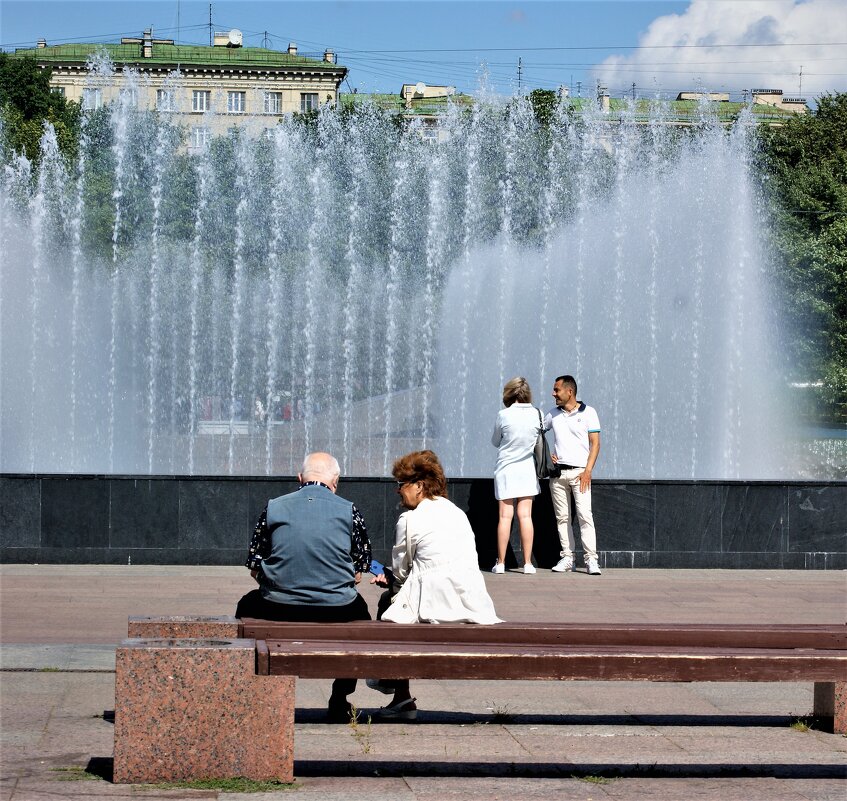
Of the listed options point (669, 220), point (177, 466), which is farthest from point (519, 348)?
point (177, 466)

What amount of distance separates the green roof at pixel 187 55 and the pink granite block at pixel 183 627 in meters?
75.9

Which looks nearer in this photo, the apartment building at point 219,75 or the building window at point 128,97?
the building window at point 128,97

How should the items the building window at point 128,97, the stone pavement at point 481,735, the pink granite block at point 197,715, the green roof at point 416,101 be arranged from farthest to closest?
the green roof at point 416,101 → the building window at point 128,97 → the stone pavement at point 481,735 → the pink granite block at point 197,715

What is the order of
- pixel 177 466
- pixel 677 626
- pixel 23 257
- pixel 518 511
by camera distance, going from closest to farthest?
1. pixel 677 626
2. pixel 518 511
3. pixel 177 466
4. pixel 23 257

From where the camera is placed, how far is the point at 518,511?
1043 centimetres

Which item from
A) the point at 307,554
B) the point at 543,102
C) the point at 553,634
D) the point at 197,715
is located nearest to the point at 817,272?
the point at 543,102

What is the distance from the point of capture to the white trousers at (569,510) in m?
10.5

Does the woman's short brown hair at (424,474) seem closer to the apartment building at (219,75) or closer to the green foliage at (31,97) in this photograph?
the green foliage at (31,97)

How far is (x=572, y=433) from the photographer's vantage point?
34.9 feet

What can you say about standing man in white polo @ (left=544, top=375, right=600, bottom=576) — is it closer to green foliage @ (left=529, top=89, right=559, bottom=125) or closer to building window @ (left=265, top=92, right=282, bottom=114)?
green foliage @ (left=529, top=89, right=559, bottom=125)

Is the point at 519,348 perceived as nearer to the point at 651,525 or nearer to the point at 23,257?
the point at 23,257

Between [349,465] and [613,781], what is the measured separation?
1529cm

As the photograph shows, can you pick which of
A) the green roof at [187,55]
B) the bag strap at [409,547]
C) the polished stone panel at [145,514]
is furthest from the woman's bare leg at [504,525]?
the green roof at [187,55]

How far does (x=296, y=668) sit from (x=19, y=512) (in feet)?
20.3
